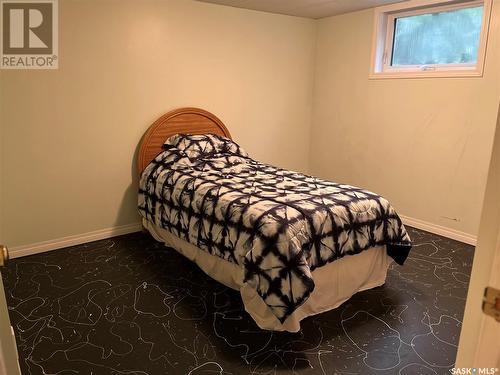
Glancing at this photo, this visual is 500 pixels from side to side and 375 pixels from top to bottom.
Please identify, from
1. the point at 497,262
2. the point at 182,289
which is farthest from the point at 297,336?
the point at 497,262

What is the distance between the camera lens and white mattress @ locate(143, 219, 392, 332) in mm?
2184

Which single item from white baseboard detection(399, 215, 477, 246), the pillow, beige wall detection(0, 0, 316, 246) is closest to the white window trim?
beige wall detection(0, 0, 316, 246)

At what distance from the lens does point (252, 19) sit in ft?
13.2

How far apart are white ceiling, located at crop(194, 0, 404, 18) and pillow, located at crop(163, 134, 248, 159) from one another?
130 centimetres

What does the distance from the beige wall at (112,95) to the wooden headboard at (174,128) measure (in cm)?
9

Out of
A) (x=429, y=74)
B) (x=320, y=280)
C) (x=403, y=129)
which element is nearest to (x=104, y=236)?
(x=320, y=280)

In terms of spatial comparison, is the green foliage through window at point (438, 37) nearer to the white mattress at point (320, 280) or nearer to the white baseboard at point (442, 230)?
the white baseboard at point (442, 230)

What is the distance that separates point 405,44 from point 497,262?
3683 millimetres

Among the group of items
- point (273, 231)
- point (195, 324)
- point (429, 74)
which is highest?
point (429, 74)

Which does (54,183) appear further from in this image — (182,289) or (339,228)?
(339,228)

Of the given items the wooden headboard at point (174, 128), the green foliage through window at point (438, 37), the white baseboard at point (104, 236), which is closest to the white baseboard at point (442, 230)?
the white baseboard at point (104, 236)

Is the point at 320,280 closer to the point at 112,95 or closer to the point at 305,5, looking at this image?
the point at 112,95

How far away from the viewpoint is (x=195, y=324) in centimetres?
224

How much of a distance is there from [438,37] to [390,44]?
0.49 m
